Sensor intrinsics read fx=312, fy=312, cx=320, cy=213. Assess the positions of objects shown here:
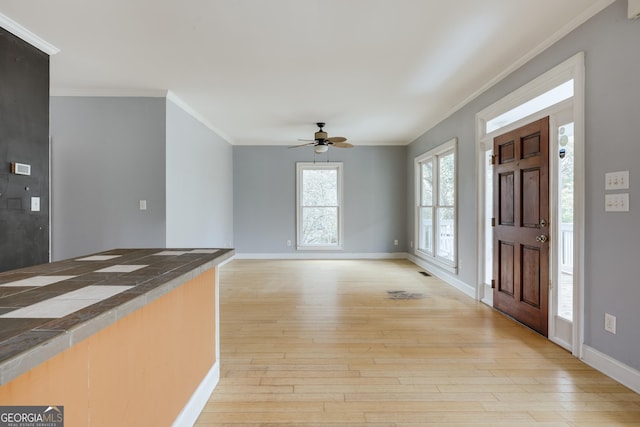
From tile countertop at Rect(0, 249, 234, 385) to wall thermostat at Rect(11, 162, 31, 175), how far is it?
1506 mm

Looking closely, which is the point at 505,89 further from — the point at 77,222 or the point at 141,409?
the point at 77,222

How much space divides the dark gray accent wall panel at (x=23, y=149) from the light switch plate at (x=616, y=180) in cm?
450

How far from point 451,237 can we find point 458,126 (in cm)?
172

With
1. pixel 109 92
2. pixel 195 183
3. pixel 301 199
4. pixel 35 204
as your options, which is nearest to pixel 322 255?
pixel 301 199

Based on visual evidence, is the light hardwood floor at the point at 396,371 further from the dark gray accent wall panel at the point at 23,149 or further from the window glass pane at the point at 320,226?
the window glass pane at the point at 320,226

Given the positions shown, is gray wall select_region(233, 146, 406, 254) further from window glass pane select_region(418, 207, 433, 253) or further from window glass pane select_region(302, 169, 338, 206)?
window glass pane select_region(418, 207, 433, 253)

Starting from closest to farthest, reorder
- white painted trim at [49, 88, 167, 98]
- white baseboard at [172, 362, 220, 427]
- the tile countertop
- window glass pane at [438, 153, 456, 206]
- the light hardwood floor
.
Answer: the tile countertop
white baseboard at [172, 362, 220, 427]
the light hardwood floor
white painted trim at [49, 88, 167, 98]
window glass pane at [438, 153, 456, 206]

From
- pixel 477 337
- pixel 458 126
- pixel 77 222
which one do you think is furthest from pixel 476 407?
pixel 77 222

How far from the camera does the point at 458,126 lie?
449 centimetres

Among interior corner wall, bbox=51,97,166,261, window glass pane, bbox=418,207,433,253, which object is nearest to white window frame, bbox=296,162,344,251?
window glass pane, bbox=418,207,433,253

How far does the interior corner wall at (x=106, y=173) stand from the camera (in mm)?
3850

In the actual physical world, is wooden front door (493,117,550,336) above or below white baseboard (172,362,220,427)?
above

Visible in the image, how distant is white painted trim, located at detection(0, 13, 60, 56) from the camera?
2.46m

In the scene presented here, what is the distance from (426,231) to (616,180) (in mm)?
4132
